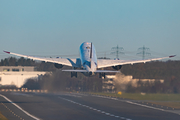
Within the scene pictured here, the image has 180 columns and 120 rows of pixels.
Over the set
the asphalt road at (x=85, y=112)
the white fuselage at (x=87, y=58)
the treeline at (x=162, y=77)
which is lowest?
the asphalt road at (x=85, y=112)

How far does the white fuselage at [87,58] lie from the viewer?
70956 millimetres

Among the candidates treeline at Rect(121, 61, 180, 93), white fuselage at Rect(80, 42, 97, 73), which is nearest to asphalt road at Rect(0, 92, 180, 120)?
treeline at Rect(121, 61, 180, 93)

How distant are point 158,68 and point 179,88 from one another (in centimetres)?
740

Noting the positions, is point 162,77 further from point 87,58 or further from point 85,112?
point 85,112

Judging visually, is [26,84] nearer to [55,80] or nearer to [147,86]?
[55,80]

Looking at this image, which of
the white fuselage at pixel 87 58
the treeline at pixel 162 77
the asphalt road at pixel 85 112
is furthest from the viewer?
the treeline at pixel 162 77

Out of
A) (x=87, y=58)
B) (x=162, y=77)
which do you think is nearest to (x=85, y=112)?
(x=87, y=58)

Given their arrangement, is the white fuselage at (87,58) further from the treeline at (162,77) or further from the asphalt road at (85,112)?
the treeline at (162,77)

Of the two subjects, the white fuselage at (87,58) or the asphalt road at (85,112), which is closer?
the asphalt road at (85,112)

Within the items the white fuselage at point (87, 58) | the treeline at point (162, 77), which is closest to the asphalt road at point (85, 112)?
the treeline at point (162, 77)

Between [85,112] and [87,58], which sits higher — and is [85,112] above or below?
below

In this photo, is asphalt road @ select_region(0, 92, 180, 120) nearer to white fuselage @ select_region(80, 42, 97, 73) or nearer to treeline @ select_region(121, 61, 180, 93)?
treeline @ select_region(121, 61, 180, 93)

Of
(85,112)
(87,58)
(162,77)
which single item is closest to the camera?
(85,112)

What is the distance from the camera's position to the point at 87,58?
254 ft
